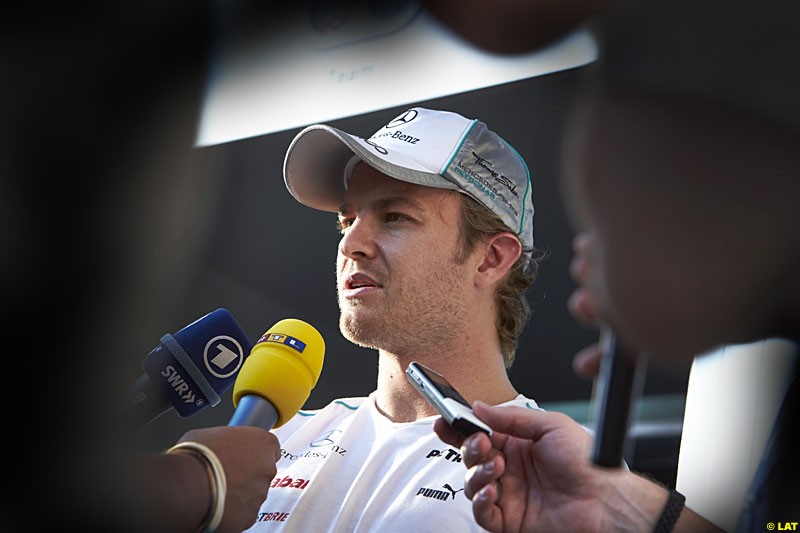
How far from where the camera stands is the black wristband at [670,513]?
0.93 m

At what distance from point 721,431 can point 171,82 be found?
1.21 meters

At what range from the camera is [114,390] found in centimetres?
40

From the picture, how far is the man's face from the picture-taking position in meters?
1.68

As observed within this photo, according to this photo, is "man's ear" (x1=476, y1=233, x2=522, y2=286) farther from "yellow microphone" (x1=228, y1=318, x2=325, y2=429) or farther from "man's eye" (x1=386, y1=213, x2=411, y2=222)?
"yellow microphone" (x1=228, y1=318, x2=325, y2=429)

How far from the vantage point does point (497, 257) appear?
187 cm

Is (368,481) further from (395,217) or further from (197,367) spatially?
(395,217)

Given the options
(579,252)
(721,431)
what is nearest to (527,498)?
(721,431)

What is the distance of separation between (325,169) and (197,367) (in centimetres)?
81

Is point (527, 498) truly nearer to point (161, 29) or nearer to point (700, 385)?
point (700, 385)

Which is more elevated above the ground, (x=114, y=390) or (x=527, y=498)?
(x=114, y=390)

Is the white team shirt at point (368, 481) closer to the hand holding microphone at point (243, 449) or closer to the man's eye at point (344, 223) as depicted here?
the hand holding microphone at point (243, 449)

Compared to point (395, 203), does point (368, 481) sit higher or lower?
lower

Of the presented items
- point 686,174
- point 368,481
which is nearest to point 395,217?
point 368,481

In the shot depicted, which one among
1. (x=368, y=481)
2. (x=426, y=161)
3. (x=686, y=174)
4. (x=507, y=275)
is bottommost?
(x=368, y=481)
